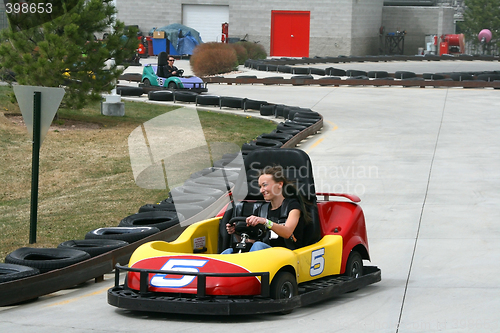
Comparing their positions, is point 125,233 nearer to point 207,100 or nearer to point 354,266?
point 354,266

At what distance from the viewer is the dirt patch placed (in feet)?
60.4

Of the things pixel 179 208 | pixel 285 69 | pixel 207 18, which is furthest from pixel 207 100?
pixel 207 18

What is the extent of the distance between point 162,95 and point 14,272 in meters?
18.3

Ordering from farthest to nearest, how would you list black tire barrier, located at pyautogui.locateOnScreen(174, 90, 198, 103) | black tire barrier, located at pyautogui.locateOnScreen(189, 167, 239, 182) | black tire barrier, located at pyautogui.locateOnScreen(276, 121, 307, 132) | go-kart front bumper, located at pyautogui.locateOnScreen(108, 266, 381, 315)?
black tire barrier, located at pyautogui.locateOnScreen(174, 90, 198, 103), black tire barrier, located at pyautogui.locateOnScreen(276, 121, 307, 132), black tire barrier, located at pyautogui.locateOnScreen(189, 167, 239, 182), go-kart front bumper, located at pyautogui.locateOnScreen(108, 266, 381, 315)

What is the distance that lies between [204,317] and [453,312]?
1930 millimetres

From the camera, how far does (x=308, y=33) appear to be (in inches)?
1876

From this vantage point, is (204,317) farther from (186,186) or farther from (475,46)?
(475,46)

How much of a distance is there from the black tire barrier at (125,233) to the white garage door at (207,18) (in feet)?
139

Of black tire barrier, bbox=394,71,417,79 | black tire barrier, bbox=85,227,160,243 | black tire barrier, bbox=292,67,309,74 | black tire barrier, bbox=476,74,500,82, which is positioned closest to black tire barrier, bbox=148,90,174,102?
black tire barrier, bbox=394,71,417,79

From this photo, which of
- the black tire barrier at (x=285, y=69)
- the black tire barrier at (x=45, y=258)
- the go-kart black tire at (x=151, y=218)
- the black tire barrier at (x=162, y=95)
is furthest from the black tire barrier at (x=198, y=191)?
Result: the black tire barrier at (x=285, y=69)

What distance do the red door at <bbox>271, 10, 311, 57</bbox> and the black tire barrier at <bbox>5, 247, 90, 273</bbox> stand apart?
42.2 metres

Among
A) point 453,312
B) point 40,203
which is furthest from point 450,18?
point 453,312

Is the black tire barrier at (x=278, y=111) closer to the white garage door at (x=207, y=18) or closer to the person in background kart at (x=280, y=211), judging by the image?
the person in background kart at (x=280, y=211)

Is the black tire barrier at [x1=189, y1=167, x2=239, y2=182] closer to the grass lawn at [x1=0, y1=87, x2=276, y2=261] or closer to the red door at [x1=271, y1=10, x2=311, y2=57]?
the grass lawn at [x1=0, y1=87, x2=276, y2=261]
